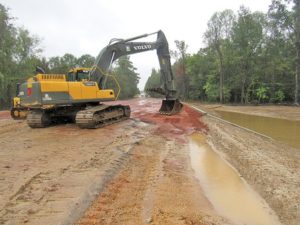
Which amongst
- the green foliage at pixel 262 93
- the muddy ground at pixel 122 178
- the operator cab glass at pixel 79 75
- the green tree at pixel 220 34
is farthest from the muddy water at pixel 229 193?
the green tree at pixel 220 34

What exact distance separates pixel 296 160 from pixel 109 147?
5314 millimetres

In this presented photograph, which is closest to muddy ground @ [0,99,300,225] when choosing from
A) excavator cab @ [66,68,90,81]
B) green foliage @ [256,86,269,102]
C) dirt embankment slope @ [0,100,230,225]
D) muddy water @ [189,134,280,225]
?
dirt embankment slope @ [0,100,230,225]

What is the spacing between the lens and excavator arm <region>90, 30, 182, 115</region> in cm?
1580

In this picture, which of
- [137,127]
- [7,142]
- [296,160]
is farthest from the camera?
[137,127]

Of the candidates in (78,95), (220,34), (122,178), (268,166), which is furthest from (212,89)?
(122,178)

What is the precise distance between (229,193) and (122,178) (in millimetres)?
2179

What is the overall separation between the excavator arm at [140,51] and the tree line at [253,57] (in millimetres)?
24890

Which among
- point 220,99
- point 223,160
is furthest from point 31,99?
Answer: point 220,99

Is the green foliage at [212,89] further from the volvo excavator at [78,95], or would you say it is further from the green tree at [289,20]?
the volvo excavator at [78,95]

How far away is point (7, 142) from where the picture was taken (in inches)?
450

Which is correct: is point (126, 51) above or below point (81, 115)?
above

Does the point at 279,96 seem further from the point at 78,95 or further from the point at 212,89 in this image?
the point at 78,95

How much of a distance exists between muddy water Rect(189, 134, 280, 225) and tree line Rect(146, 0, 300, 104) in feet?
112

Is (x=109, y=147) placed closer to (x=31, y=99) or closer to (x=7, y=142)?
(x=7, y=142)
